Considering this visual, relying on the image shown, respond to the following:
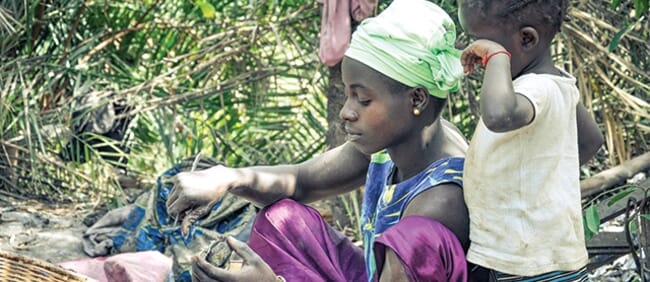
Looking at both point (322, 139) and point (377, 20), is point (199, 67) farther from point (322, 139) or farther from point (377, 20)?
point (377, 20)

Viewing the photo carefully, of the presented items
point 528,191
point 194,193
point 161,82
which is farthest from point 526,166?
point 161,82

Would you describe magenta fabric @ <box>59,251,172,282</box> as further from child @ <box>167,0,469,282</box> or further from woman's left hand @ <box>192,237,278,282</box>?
woman's left hand @ <box>192,237,278,282</box>

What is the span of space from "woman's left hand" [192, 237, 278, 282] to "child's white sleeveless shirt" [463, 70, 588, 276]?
447mm

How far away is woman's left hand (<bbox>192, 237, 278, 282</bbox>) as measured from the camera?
237 centimetres

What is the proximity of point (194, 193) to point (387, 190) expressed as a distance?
45cm

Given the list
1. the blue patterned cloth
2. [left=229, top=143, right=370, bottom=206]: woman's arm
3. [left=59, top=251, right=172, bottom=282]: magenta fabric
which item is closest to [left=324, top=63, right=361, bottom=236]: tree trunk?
the blue patterned cloth

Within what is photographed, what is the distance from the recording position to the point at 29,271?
3070mm

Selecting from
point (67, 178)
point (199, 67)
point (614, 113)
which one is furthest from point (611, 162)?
point (67, 178)

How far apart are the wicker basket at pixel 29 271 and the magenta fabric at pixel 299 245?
1.80ft

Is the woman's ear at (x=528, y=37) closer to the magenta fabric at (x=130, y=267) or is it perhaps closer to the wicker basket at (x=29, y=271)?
the wicker basket at (x=29, y=271)

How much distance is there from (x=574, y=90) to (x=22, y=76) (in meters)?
3.72

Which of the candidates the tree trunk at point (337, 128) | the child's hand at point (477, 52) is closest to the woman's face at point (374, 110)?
the child's hand at point (477, 52)

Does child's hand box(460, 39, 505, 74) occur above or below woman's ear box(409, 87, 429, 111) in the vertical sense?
above

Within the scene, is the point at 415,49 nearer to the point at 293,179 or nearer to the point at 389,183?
the point at 389,183
